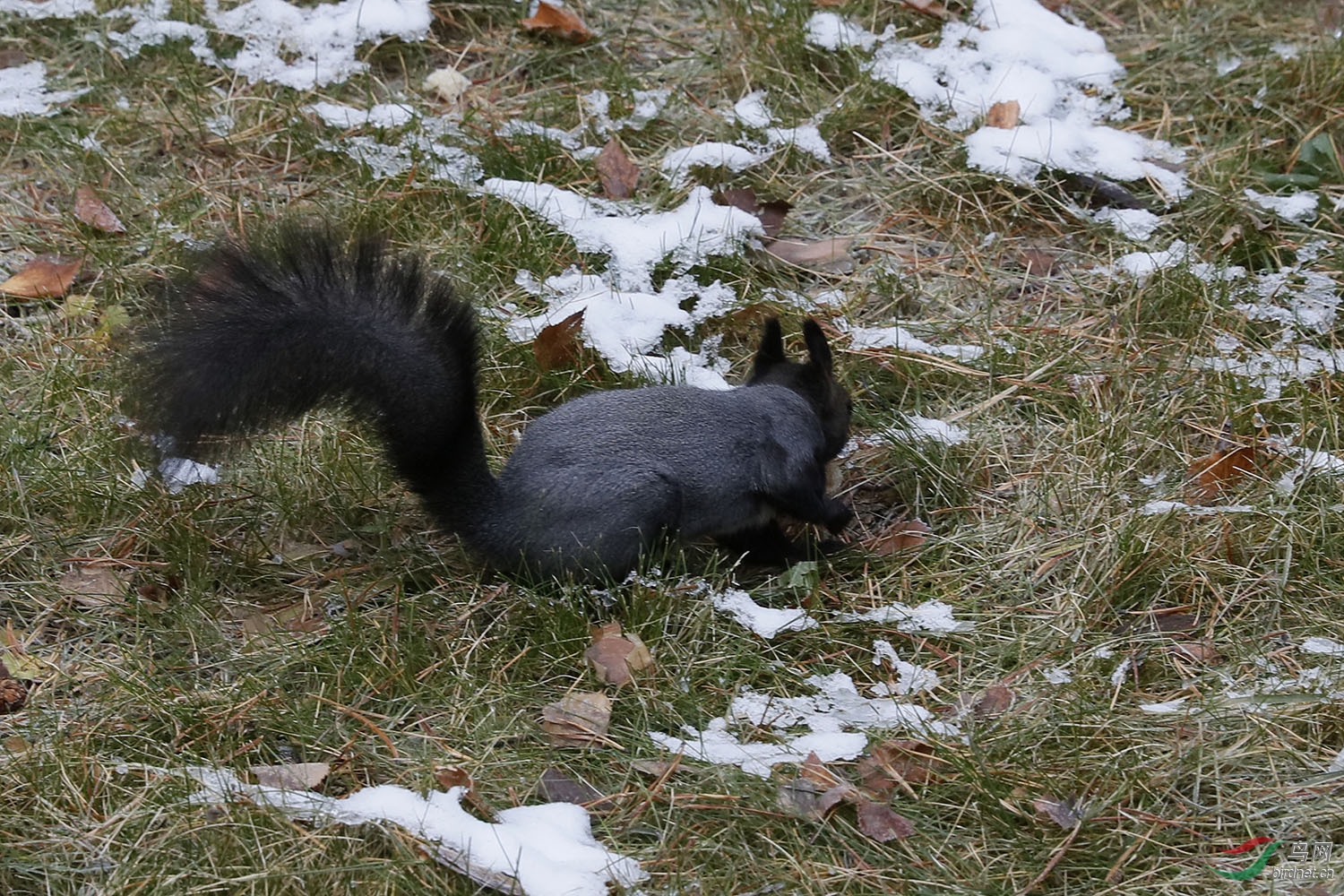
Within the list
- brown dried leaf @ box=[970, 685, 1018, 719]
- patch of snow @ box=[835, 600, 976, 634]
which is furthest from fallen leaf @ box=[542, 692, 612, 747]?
brown dried leaf @ box=[970, 685, 1018, 719]

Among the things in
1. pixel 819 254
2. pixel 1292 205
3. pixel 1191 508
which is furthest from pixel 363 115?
pixel 1292 205

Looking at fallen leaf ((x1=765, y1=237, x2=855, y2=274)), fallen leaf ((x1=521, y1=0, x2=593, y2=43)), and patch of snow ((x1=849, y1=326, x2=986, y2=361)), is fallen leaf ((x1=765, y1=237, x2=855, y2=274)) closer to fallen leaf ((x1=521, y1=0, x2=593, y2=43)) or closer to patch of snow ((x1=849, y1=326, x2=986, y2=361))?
patch of snow ((x1=849, y1=326, x2=986, y2=361))

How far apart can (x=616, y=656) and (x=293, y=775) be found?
2.13 feet

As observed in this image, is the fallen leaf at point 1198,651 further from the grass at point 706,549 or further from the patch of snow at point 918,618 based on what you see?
the patch of snow at point 918,618

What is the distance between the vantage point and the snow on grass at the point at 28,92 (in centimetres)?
425

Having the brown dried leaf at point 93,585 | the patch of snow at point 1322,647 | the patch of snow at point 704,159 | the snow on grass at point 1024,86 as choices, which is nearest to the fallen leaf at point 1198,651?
the patch of snow at point 1322,647

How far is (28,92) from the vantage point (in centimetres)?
433

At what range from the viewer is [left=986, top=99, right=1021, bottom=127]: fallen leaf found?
169 inches

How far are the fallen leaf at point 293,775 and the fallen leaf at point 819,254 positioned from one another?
7.04 feet

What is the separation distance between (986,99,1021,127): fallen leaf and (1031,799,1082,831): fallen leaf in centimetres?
257

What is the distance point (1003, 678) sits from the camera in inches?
106

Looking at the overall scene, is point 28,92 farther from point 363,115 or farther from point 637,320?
point 637,320

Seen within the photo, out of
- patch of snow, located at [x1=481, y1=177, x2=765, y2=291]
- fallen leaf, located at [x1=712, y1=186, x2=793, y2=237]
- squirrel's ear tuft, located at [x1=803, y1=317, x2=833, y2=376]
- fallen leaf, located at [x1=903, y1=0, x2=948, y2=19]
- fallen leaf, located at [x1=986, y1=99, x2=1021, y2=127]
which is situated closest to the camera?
squirrel's ear tuft, located at [x1=803, y1=317, x2=833, y2=376]

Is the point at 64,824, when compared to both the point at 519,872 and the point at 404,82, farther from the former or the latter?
the point at 404,82
